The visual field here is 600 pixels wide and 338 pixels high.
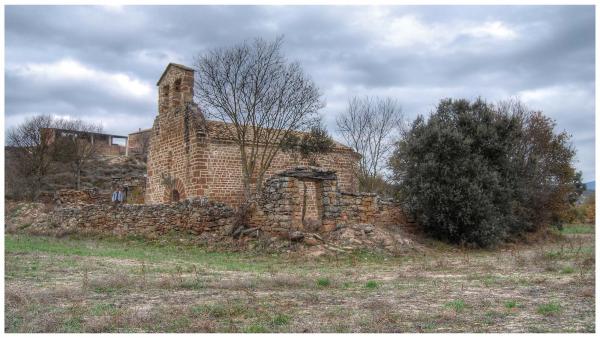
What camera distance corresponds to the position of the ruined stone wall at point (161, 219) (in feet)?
63.7

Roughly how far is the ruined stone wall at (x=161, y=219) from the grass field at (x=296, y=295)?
Result: 4413 millimetres

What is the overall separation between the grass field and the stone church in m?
8.65

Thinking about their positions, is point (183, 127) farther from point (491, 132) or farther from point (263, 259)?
point (491, 132)

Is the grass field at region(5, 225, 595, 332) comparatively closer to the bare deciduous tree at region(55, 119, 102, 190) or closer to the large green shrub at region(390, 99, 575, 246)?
the large green shrub at region(390, 99, 575, 246)

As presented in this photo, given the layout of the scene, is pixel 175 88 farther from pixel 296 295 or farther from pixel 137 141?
pixel 137 141

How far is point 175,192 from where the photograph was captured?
2494 cm

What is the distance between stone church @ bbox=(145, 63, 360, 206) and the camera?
23.3 meters

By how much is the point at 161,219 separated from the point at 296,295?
39.9 ft

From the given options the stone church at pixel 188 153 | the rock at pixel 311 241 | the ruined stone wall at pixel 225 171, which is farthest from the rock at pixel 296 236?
the ruined stone wall at pixel 225 171

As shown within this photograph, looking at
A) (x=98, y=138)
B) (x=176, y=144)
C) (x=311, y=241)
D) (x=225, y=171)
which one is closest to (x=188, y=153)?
(x=176, y=144)

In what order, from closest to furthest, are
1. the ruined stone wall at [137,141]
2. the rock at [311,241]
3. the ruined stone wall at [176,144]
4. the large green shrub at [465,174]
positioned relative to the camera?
the rock at [311,241]
the large green shrub at [465,174]
the ruined stone wall at [176,144]
the ruined stone wall at [137,141]

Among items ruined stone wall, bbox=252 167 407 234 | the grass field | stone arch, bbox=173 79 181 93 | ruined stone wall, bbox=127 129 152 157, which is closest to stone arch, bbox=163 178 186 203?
stone arch, bbox=173 79 181 93

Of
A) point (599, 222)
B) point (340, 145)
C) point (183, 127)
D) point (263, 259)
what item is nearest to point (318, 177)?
point (263, 259)

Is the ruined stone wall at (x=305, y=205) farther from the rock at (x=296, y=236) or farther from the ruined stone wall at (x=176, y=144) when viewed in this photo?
the ruined stone wall at (x=176, y=144)
